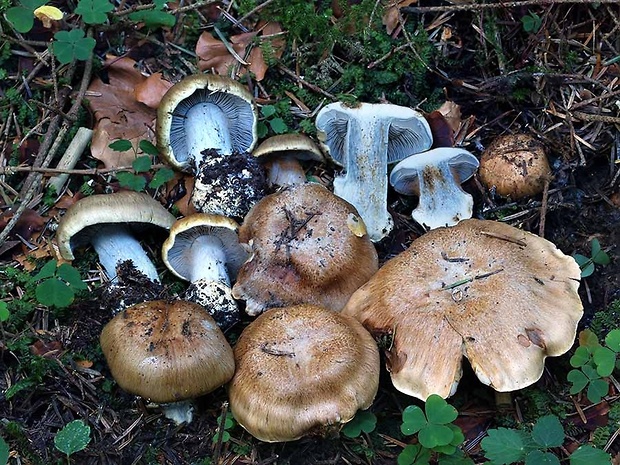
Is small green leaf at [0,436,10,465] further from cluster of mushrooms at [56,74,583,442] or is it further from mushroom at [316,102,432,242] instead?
mushroom at [316,102,432,242]

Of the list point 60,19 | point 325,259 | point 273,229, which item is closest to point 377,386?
point 325,259

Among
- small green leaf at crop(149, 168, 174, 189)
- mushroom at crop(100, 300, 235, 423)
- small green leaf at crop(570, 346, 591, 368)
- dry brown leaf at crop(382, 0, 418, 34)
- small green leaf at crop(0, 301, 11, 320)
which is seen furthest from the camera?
dry brown leaf at crop(382, 0, 418, 34)

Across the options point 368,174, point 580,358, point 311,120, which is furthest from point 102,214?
point 580,358

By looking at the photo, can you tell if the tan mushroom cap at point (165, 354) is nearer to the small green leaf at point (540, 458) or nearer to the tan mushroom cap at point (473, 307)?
the tan mushroom cap at point (473, 307)

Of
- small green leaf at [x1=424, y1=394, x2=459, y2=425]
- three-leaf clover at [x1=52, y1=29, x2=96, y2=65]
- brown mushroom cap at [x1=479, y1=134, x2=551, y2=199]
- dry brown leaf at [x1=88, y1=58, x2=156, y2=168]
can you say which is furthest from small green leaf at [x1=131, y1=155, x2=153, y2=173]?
small green leaf at [x1=424, y1=394, x2=459, y2=425]

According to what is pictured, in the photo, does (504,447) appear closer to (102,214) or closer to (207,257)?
(207,257)

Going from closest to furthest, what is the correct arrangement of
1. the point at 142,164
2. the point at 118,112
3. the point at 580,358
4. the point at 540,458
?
the point at 540,458 < the point at 580,358 < the point at 142,164 < the point at 118,112

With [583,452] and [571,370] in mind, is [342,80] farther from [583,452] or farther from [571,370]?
[583,452]
